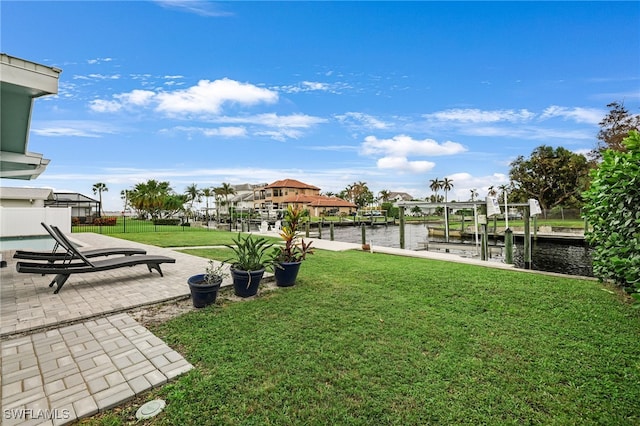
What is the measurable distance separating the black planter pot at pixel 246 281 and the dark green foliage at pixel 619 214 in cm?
429

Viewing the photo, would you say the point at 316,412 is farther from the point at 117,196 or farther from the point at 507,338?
the point at 117,196

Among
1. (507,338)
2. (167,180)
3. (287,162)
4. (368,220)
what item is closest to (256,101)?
(507,338)

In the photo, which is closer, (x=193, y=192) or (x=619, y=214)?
(x=619, y=214)

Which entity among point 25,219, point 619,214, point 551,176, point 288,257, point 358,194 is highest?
point 358,194

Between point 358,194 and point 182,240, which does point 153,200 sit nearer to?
point 182,240

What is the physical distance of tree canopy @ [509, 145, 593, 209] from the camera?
35.4 metres

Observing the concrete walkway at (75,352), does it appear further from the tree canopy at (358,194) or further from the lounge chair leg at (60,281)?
the tree canopy at (358,194)

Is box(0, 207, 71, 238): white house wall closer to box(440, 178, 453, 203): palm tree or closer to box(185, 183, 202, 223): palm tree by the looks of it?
box(185, 183, 202, 223): palm tree

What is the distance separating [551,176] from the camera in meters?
36.7

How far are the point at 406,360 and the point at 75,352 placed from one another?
3152 mm

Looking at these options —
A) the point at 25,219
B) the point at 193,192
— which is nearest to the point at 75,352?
the point at 25,219

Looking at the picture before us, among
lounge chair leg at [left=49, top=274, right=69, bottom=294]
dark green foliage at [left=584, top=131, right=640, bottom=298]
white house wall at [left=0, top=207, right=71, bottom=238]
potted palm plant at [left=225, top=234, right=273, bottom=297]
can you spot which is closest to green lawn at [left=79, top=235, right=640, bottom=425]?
potted palm plant at [left=225, top=234, right=273, bottom=297]

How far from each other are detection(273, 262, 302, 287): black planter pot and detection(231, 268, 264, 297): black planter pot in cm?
54

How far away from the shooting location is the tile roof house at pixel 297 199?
5338cm
